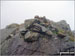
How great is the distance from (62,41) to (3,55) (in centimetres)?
680

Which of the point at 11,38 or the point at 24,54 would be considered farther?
the point at 11,38

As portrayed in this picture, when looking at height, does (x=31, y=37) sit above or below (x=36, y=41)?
above

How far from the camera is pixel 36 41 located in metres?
13.5

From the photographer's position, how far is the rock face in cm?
1326

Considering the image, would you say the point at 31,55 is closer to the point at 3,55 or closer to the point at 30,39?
the point at 30,39

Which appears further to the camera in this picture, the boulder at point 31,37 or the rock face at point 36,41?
the boulder at point 31,37

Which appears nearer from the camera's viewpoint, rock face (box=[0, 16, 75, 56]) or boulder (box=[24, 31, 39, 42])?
rock face (box=[0, 16, 75, 56])

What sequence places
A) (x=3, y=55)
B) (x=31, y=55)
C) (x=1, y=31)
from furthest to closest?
1. (x=1, y=31)
2. (x=3, y=55)
3. (x=31, y=55)

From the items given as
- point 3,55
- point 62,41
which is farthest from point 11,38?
point 62,41

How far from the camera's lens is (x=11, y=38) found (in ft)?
49.3

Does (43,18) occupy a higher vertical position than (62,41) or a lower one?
higher

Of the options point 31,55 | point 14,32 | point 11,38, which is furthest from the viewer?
point 14,32

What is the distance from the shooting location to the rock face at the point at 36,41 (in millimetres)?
13258

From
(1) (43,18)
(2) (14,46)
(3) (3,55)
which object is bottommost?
(3) (3,55)
